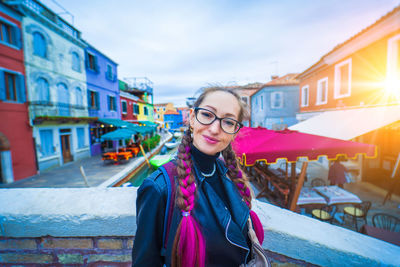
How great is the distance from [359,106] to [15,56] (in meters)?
17.5

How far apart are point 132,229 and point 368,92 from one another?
9825 mm

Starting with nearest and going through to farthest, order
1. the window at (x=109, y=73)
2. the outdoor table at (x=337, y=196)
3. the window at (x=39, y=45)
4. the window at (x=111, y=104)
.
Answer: the outdoor table at (x=337, y=196) → the window at (x=39, y=45) → the window at (x=109, y=73) → the window at (x=111, y=104)

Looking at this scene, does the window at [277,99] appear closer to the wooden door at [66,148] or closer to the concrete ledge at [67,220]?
the wooden door at [66,148]

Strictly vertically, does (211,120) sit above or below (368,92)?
below

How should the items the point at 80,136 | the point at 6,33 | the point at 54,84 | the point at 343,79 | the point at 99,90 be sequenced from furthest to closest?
1. the point at 99,90
2. the point at 80,136
3. the point at 54,84
4. the point at 6,33
5. the point at 343,79

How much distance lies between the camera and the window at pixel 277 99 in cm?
2042

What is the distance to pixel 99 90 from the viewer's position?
1670 cm

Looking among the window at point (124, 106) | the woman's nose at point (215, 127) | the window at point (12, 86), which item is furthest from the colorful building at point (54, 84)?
the woman's nose at point (215, 127)

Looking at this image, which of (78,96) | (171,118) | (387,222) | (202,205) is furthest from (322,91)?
(171,118)

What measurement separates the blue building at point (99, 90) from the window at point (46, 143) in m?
3.97

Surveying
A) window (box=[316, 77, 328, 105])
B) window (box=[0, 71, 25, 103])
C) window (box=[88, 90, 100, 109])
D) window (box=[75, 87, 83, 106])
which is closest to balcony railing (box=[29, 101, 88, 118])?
window (box=[75, 87, 83, 106])

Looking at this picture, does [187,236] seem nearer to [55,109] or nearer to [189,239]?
[189,239]

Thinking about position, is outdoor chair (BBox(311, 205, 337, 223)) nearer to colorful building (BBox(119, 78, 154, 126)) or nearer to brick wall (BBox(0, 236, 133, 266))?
brick wall (BBox(0, 236, 133, 266))

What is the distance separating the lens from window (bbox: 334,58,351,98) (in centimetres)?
815
